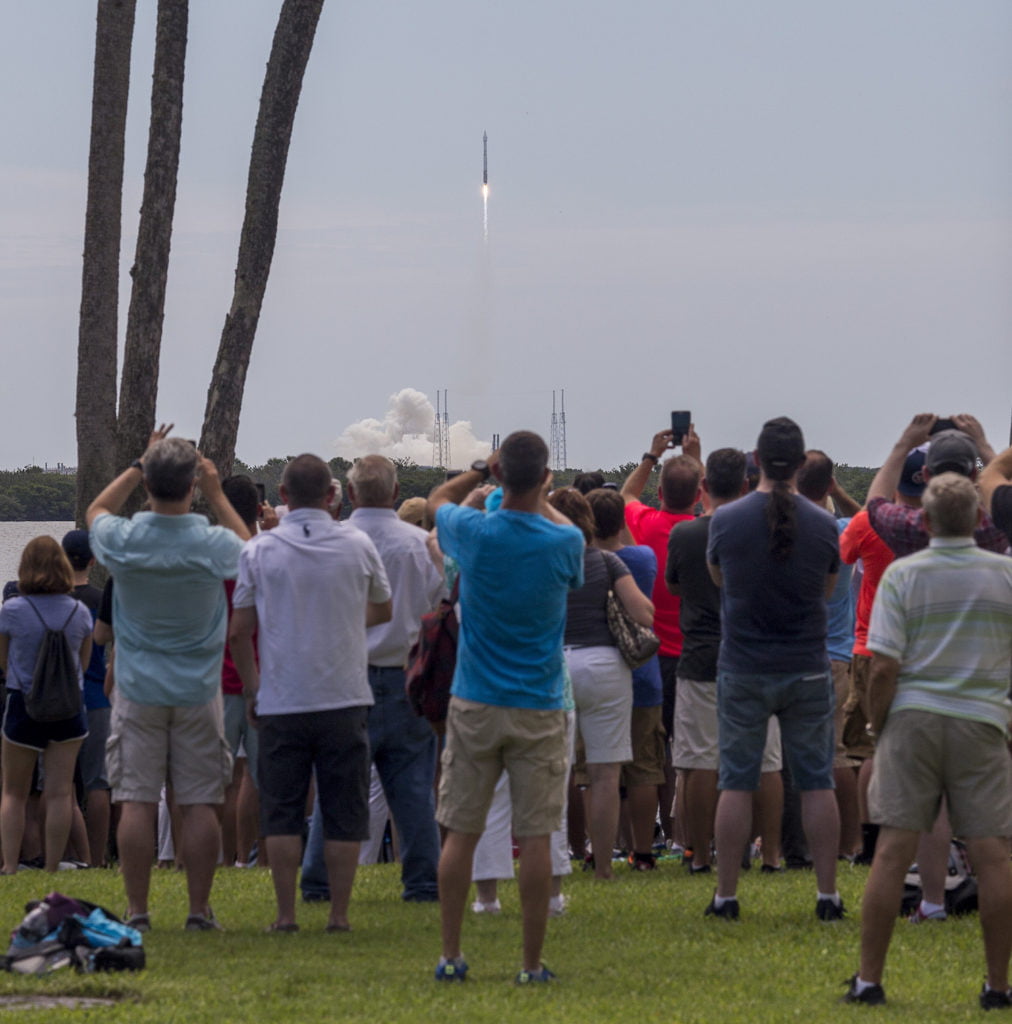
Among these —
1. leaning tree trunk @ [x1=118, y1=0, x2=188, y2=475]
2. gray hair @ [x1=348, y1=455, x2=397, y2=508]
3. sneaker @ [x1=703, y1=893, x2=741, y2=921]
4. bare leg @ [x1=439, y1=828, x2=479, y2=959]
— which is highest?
leaning tree trunk @ [x1=118, y1=0, x2=188, y2=475]

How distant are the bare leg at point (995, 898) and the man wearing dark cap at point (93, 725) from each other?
5.86m

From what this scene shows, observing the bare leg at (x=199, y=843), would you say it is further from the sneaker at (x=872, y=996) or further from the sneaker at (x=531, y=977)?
the sneaker at (x=872, y=996)

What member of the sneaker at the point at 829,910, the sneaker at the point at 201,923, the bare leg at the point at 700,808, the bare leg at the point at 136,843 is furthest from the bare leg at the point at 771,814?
the bare leg at the point at 136,843

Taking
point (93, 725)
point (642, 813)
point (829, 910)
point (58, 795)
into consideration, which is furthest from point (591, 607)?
point (93, 725)

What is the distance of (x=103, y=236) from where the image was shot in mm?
14367

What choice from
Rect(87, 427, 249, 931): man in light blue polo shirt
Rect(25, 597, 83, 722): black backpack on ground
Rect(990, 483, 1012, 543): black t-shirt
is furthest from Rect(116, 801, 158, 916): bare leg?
Rect(990, 483, 1012, 543): black t-shirt

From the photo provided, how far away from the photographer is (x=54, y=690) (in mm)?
9992

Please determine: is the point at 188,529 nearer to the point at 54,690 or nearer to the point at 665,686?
the point at 54,690

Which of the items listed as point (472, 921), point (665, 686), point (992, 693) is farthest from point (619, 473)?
point (992, 693)

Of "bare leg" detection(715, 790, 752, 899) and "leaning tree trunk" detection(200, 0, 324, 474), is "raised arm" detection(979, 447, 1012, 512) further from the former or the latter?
"leaning tree trunk" detection(200, 0, 324, 474)

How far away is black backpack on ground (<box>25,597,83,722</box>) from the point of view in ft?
32.7

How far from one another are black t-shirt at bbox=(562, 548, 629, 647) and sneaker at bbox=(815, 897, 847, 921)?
1.75 meters

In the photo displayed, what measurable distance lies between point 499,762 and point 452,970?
0.82m

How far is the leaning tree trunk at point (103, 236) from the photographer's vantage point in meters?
14.3
